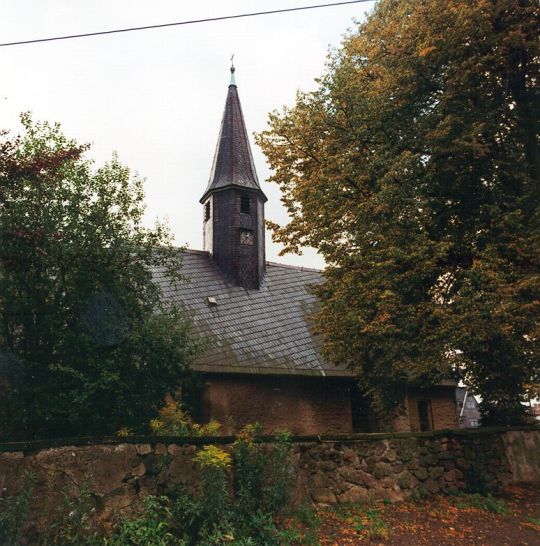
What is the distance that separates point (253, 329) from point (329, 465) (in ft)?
27.5

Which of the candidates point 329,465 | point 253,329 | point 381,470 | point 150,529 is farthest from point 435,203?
point 150,529

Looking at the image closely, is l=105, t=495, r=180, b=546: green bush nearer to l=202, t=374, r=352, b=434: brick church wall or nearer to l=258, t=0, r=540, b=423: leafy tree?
l=258, t=0, r=540, b=423: leafy tree

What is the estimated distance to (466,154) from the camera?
1151 cm

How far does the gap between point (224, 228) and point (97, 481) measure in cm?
1463

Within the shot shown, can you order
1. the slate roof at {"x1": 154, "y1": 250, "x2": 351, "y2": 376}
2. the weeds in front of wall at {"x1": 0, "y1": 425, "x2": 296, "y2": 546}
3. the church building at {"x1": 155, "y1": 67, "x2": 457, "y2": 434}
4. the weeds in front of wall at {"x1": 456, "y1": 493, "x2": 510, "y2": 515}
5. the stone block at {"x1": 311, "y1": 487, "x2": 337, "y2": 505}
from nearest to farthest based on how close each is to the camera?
the weeds in front of wall at {"x1": 0, "y1": 425, "x2": 296, "y2": 546} < the stone block at {"x1": 311, "y1": 487, "x2": 337, "y2": 505} < the weeds in front of wall at {"x1": 456, "y1": 493, "x2": 510, "y2": 515} < the church building at {"x1": 155, "y1": 67, "x2": 457, "y2": 434} < the slate roof at {"x1": 154, "y1": 250, "x2": 351, "y2": 376}

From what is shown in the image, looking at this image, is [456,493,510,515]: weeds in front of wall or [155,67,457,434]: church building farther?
[155,67,457,434]: church building

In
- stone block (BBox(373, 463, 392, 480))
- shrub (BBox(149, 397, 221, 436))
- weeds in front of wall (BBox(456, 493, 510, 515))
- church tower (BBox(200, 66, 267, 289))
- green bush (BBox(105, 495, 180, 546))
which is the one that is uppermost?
church tower (BBox(200, 66, 267, 289))

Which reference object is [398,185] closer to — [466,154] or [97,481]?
[466,154]

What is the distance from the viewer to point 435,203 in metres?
11.8

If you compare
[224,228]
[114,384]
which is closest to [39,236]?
[114,384]

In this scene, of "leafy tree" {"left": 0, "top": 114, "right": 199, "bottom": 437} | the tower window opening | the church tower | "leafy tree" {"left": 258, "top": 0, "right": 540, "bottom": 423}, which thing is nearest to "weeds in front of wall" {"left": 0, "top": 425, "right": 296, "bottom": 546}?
"leafy tree" {"left": 0, "top": 114, "right": 199, "bottom": 437}

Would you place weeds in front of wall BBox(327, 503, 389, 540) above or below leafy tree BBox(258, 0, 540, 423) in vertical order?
below

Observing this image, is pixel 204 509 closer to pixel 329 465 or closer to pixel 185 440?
pixel 185 440

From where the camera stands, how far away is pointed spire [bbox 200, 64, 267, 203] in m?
20.8
